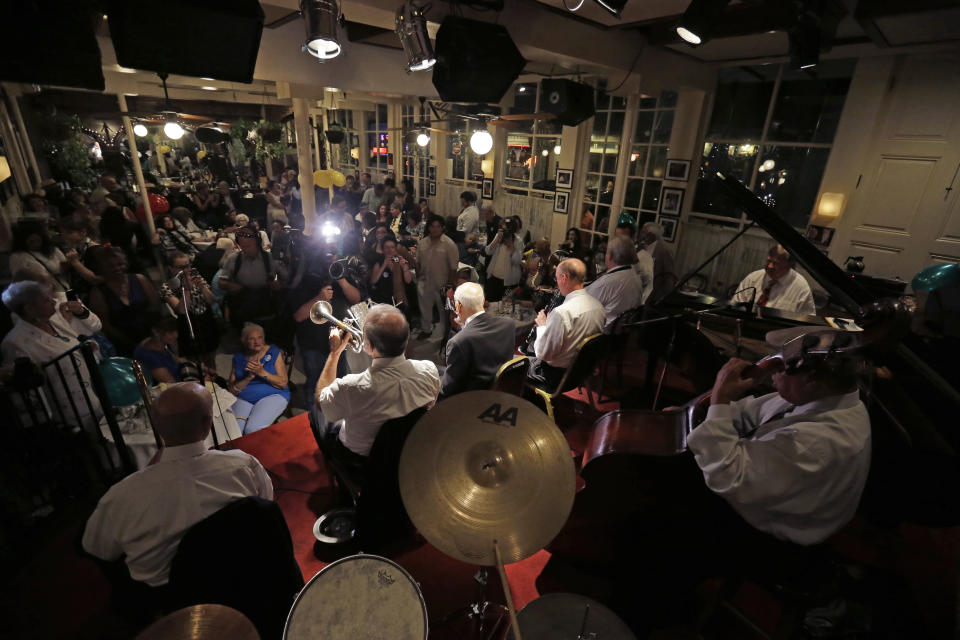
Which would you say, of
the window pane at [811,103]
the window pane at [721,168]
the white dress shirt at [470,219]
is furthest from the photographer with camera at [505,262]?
the window pane at [811,103]

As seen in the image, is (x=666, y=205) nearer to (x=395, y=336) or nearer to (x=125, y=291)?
(x=395, y=336)

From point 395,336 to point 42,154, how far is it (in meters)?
13.4

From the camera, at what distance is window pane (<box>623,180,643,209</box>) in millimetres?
8062

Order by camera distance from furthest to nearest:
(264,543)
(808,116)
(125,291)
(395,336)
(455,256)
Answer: (808,116)
(455,256)
(125,291)
(395,336)
(264,543)

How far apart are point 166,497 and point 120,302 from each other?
3178 millimetres

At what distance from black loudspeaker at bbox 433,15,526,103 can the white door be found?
508cm

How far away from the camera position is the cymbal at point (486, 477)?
1.38m

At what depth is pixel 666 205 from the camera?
7.61 meters

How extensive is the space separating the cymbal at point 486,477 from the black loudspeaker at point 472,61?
2957 mm

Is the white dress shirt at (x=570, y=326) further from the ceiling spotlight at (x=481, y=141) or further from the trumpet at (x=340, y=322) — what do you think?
the ceiling spotlight at (x=481, y=141)

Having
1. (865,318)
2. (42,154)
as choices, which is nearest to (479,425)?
(865,318)

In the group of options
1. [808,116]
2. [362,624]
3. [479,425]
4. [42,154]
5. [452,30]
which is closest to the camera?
[362,624]

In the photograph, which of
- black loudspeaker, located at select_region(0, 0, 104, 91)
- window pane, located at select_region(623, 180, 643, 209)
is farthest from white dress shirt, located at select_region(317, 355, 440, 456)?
window pane, located at select_region(623, 180, 643, 209)

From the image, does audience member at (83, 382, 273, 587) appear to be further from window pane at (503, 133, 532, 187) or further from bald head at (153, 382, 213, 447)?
window pane at (503, 133, 532, 187)
